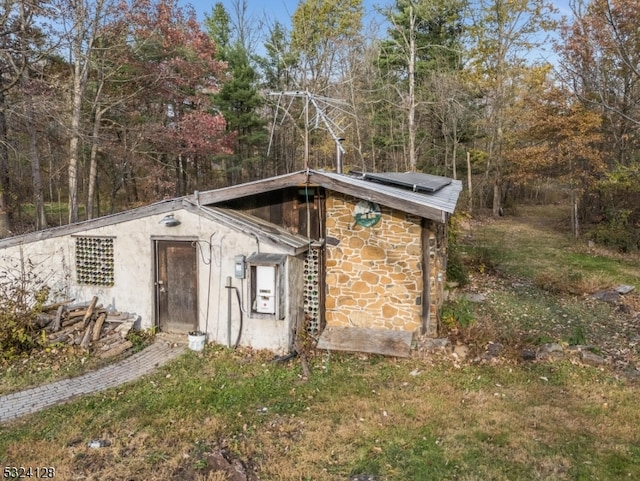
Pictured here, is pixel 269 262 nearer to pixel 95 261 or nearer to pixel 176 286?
pixel 176 286

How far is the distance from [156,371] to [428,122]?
23325mm

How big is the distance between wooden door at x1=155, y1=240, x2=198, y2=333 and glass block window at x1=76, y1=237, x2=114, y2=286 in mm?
1042

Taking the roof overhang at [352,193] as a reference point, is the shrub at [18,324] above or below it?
below

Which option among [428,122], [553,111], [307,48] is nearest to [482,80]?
[428,122]

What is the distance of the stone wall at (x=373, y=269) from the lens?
312 inches

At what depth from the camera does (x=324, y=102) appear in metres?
11.7

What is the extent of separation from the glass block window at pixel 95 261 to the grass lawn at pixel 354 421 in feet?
8.53

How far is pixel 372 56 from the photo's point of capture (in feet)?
81.5

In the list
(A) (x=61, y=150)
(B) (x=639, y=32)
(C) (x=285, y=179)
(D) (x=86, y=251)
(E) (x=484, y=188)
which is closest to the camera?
(C) (x=285, y=179)

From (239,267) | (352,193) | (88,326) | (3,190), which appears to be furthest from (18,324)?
(3,190)

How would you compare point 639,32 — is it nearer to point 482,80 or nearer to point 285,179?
point 482,80

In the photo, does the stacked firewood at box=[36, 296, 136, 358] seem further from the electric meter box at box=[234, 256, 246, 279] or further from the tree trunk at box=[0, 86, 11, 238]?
the tree trunk at box=[0, 86, 11, 238]

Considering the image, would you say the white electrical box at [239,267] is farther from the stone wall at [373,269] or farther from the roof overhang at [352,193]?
the stone wall at [373,269]

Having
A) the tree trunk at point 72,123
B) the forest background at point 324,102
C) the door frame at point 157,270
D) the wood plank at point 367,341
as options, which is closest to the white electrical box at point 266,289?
the wood plank at point 367,341
